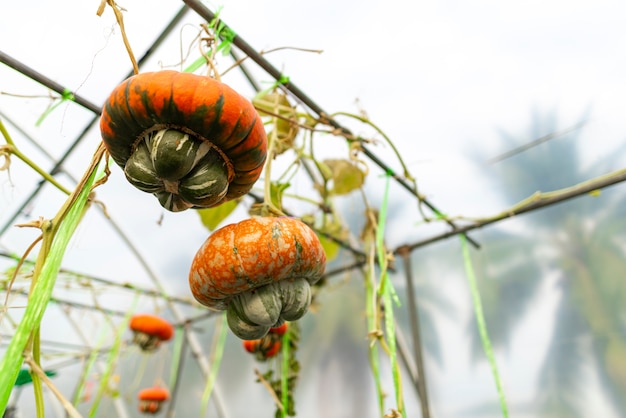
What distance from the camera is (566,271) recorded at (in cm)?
152

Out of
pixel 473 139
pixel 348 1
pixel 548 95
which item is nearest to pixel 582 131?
pixel 548 95

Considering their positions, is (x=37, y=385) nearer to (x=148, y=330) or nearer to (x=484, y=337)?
(x=484, y=337)

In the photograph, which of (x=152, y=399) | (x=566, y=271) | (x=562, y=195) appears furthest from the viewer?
(x=152, y=399)

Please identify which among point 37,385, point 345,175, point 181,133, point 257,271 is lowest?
point 37,385

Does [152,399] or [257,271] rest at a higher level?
[152,399]

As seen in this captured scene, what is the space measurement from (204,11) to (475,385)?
168 centimetres

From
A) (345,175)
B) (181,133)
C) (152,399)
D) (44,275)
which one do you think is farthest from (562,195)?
(152,399)

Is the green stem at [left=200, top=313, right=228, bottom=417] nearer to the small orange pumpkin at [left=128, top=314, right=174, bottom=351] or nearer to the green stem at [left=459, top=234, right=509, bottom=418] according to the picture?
the small orange pumpkin at [left=128, top=314, right=174, bottom=351]

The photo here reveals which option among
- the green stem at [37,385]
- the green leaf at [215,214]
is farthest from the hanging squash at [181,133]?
the green leaf at [215,214]

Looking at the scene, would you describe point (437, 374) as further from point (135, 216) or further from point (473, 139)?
point (135, 216)

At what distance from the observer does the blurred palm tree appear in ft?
4.57

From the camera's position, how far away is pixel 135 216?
257cm

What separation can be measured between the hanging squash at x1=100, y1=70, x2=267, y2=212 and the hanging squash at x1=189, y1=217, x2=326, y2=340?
0.08 meters

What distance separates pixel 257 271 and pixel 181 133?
7.9 inches
